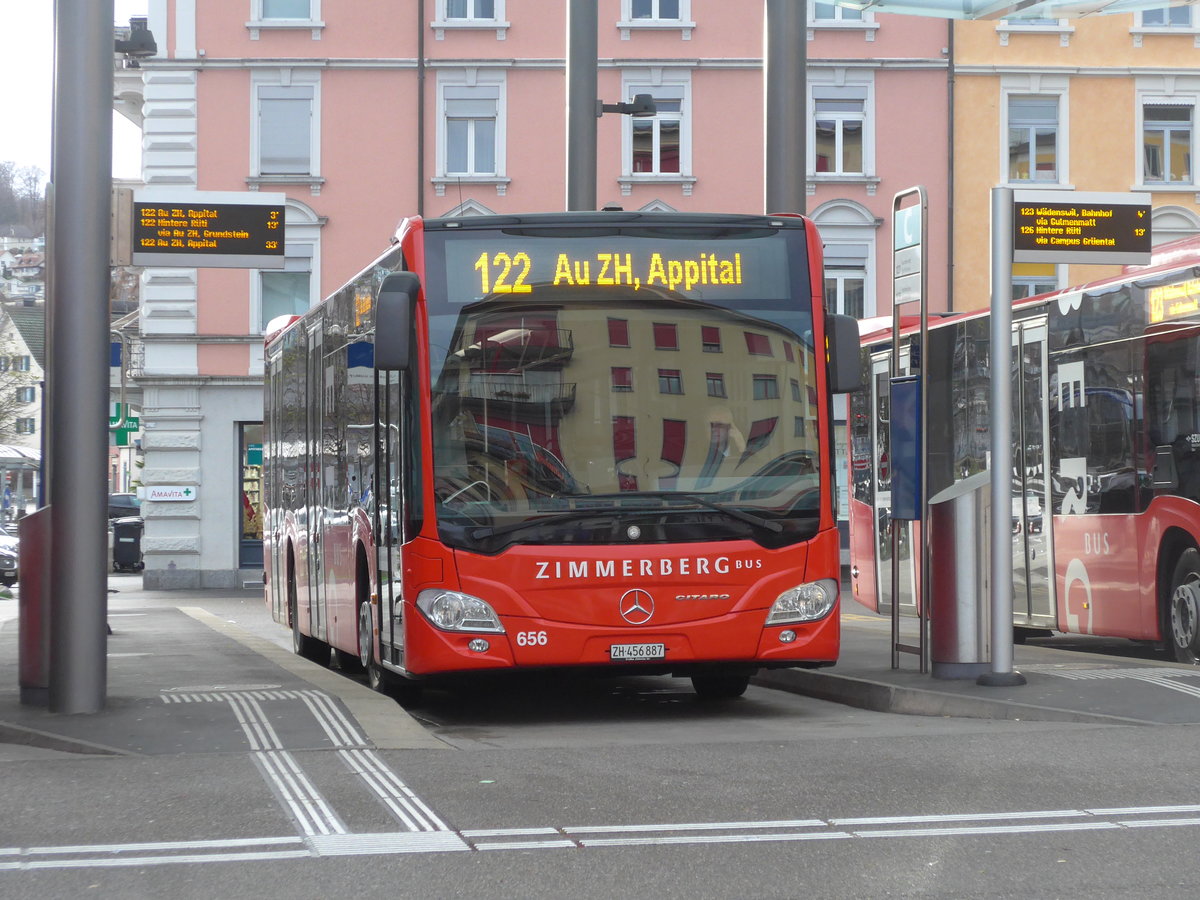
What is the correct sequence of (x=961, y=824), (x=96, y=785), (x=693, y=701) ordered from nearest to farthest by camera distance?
(x=961, y=824) → (x=96, y=785) → (x=693, y=701)

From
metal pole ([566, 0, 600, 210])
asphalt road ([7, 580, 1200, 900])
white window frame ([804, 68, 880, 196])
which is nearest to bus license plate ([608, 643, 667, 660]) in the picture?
asphalt road ([7, 580, 1200, 900])

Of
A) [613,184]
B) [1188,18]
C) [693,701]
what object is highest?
[1188,18]

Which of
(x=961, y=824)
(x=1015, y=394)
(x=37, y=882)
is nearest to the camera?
(x=37, y=882)

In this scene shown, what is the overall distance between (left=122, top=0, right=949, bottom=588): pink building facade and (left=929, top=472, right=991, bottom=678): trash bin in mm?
25505

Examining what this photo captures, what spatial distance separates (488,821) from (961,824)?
1.75m

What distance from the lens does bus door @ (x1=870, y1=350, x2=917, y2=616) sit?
1820 centimetres

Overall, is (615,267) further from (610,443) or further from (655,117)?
(655,117)

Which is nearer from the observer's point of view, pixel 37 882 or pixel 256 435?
pixel 37 882

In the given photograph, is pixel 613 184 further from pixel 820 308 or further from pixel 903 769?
pixel 903 769

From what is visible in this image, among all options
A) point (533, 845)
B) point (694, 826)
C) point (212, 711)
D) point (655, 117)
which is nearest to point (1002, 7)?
point (212, 711)

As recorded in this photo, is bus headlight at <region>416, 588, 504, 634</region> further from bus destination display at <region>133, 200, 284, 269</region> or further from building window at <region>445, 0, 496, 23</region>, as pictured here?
building window at <region>445, 0, 496, 23</region>

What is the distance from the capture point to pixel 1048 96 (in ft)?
124

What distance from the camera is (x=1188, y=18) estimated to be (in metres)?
37.9

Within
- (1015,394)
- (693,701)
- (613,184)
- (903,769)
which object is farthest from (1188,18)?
(903,769)
